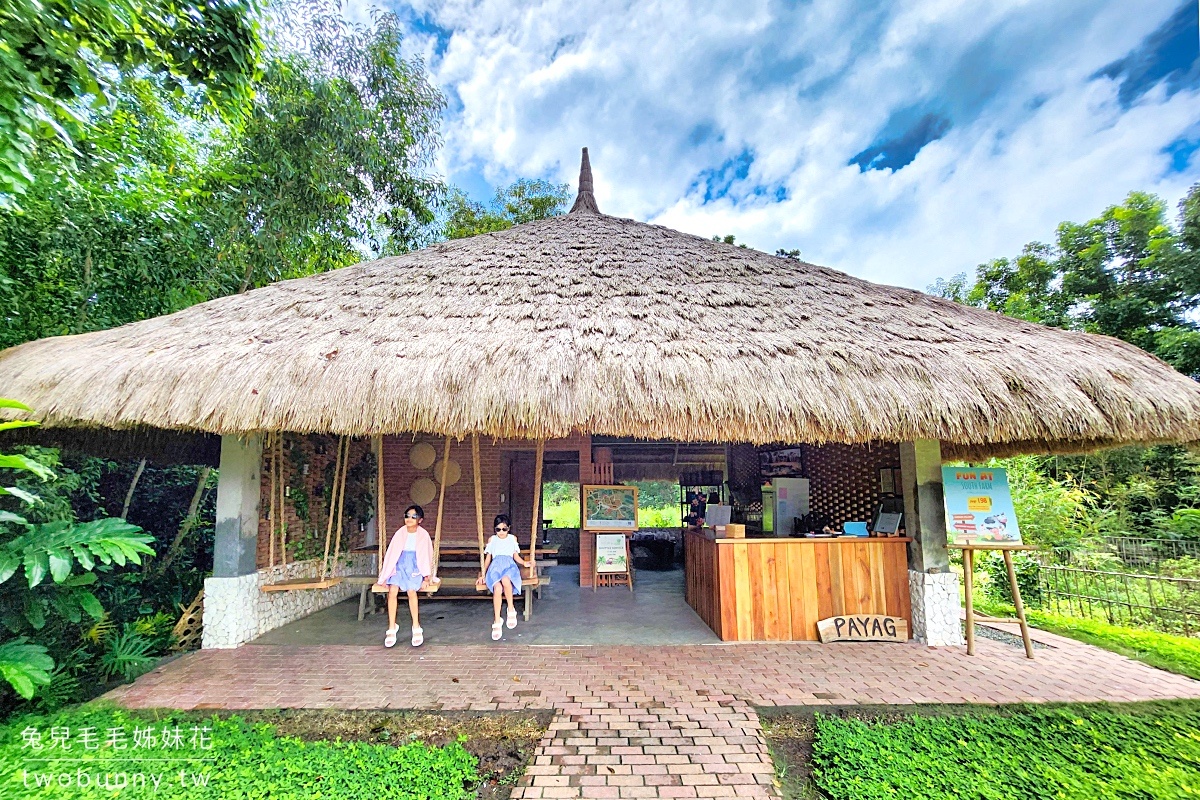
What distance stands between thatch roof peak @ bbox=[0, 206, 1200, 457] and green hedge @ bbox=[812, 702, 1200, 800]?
5.96 feet

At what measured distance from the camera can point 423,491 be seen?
7387 millimetres

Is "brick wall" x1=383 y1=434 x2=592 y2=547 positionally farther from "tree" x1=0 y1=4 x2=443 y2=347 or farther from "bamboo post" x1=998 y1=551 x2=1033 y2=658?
"bamboo post" x1=998 y1=551 x2=1033 y2=658

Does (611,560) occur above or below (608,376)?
below

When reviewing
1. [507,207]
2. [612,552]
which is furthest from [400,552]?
[507,207]

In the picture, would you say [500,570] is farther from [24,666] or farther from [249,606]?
[24,666]

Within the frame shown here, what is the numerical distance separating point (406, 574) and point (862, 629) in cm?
431

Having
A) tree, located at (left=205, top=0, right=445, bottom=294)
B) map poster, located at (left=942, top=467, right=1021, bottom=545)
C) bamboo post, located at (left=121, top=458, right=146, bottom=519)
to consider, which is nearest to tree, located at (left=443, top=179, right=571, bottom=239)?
tree, located at (left=205, top=0, right=445, bottom=294)

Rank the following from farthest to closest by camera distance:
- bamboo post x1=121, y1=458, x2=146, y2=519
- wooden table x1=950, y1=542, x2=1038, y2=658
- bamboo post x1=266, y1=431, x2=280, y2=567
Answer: bamboo post x1=121, y1=458, x2=146, y2=519, bamboo post x1=266, y1=431, x2=280, y2=567, wooden table x1=950, y1=542, x2=1038, y2=658

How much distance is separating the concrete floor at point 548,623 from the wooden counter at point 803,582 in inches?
18.9

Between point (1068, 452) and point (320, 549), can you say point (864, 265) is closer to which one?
point (1068, 452)

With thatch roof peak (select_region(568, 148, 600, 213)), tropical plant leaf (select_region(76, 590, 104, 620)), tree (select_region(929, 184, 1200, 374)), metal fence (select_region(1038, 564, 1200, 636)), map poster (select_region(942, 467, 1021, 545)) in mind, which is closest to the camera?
tropical plant leaf (select_region(76, 590, 104, 620))

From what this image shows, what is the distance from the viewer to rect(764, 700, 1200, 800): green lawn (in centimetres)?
240

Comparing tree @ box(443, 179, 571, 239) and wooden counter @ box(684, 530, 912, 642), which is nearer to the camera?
wooden counter @ box(684, 530, 912, 642)

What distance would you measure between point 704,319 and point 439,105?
23.9 feet
